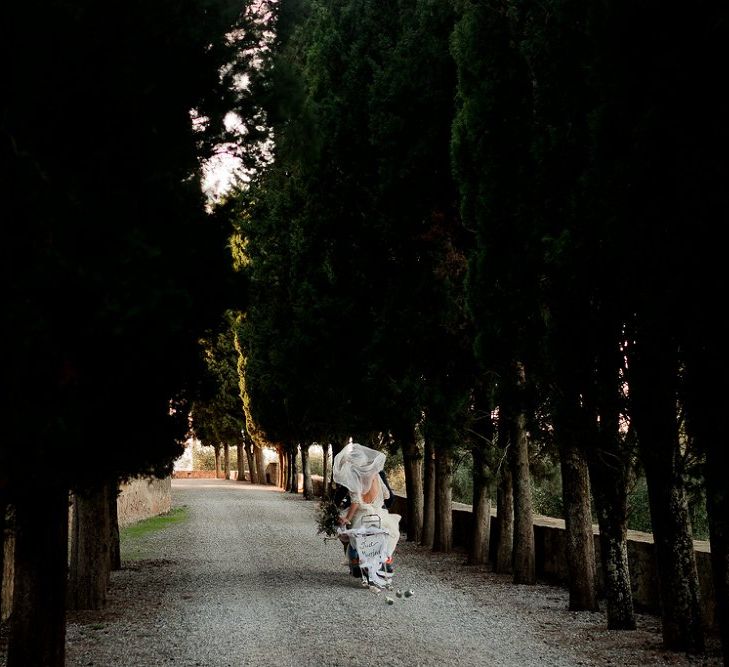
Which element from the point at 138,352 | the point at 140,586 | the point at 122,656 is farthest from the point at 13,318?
the point at 140,586

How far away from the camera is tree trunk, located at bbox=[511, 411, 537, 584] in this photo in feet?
43.8

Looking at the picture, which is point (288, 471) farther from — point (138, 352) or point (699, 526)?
point (138, 352)

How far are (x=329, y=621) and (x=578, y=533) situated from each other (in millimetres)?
3096

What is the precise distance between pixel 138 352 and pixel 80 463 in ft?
3.04

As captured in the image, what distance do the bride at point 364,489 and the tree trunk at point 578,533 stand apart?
2566 mm

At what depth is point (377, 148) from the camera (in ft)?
53.7

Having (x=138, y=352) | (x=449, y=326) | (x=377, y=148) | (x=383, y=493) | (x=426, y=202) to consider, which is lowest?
(x=383, y=493)

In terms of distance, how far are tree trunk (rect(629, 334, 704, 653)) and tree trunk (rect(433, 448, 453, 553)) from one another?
878 centimetres

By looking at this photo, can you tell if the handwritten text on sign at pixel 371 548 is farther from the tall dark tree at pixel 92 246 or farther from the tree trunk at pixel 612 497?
the tall dark tree at pixel 92 246

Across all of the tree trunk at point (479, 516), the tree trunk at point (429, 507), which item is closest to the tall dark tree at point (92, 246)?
the tree trunk at point (479, 516)

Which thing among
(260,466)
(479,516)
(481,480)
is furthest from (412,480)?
(260,466)

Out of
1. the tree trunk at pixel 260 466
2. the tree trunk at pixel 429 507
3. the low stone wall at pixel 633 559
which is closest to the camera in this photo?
the low stone wall at pixel 633 559

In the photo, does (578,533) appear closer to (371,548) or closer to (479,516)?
(371,548)

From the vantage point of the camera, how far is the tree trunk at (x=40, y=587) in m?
6.48
